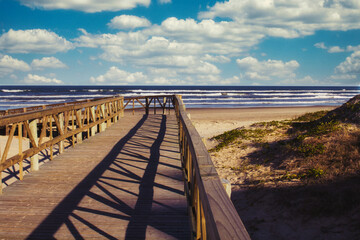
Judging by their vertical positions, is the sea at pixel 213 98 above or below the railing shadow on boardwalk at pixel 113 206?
above

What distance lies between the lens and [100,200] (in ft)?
14.7

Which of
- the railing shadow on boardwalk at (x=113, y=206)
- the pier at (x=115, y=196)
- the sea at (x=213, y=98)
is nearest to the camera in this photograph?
the pier at (x=115, y=196)

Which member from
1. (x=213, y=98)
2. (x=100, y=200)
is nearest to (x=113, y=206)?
(x=100, y=200)

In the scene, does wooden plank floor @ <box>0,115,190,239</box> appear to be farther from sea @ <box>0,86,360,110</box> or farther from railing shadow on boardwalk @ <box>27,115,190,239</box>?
sea @ <box>0,86,360,110</box>

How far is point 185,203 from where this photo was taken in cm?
436

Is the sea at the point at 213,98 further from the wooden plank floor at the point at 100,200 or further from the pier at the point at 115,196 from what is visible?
the pier at the point at 115,196

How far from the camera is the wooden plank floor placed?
357cm

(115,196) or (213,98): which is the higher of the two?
→ (213,98)

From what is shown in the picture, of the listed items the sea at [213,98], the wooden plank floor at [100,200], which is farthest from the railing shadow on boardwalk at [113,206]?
the sea at [213,98]

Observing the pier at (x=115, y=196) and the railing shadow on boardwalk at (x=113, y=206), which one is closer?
the pier at (x=115, y=196)

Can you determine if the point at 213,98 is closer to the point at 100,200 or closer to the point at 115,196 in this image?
the point at 115,196

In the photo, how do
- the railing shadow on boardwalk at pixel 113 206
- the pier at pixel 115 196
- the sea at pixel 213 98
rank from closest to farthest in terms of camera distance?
1. the pier at pixel 115 196
2. the railing shadow on boardwalk at pixel 113 206
3. the sea at pixel 213 98

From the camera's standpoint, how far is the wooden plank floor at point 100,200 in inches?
141

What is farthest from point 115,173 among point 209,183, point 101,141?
point 209,183
